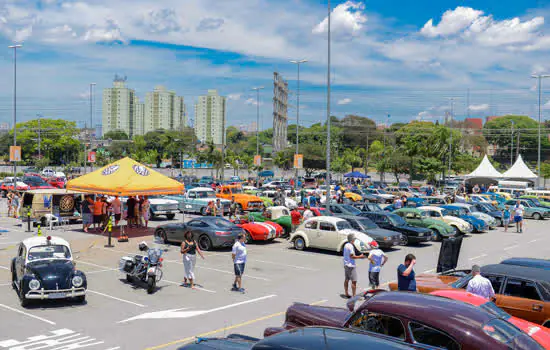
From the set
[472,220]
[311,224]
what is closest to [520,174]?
[472,220]

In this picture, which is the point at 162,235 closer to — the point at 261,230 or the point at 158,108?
the point at 261,230

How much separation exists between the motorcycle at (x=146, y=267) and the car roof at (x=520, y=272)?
7.93m

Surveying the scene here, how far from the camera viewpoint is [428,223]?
2502cm

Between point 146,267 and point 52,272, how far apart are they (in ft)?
8.29

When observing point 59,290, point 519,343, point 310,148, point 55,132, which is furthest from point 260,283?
point 55,132

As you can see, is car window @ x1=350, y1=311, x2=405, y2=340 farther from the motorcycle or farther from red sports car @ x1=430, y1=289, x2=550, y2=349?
the motorcycle

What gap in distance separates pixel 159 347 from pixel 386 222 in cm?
1586

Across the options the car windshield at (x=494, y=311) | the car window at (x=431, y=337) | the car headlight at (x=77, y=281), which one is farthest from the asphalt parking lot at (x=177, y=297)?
the car window at (x=431, y=337)

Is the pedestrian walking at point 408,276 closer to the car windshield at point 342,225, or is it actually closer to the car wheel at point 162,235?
the car windshield at point 342,225

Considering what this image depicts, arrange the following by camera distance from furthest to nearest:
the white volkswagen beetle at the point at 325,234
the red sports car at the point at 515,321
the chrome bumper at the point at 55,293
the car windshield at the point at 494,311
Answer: the white volkswagen beetle at the point at 325,234 → the chrome bumper at the point at 55,293 → the red sports car at the point at 515,321 → the car windshield at the point at 494,311

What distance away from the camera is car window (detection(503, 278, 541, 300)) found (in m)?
10.1

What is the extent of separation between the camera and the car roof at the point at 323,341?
488cm

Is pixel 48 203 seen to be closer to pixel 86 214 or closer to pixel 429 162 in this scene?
pixel 86 214

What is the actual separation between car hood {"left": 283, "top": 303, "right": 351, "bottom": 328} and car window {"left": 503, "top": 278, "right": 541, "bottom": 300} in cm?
397
